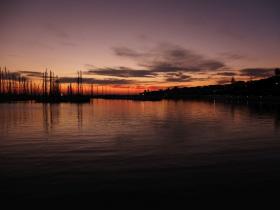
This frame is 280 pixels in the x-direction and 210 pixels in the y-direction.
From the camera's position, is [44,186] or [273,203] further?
[44,186]

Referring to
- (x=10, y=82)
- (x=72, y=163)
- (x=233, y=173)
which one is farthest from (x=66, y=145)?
(x=10, y=82)

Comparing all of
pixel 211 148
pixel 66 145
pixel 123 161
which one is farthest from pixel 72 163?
pixel 211 148

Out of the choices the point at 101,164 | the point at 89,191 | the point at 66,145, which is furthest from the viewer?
the point at 66,145

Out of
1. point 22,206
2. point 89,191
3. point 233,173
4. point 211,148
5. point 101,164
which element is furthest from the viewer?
point 211,148

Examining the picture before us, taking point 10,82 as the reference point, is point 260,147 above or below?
below

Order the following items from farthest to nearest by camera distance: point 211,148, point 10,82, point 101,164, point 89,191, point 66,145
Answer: point 10,82 → point 66,145 → point 211,148 → point 101,164 → point 89,191

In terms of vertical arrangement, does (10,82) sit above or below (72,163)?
above

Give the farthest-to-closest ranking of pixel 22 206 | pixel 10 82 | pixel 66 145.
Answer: pixel 10 82
pixel 66 145
pixel 22 206

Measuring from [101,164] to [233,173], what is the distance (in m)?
7.25

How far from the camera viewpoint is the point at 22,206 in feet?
32.6

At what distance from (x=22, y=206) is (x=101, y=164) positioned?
625 cm

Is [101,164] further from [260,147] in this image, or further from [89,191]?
[260,147]

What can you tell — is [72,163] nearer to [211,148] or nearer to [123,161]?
[123,161]

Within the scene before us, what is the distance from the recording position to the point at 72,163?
16062mm
